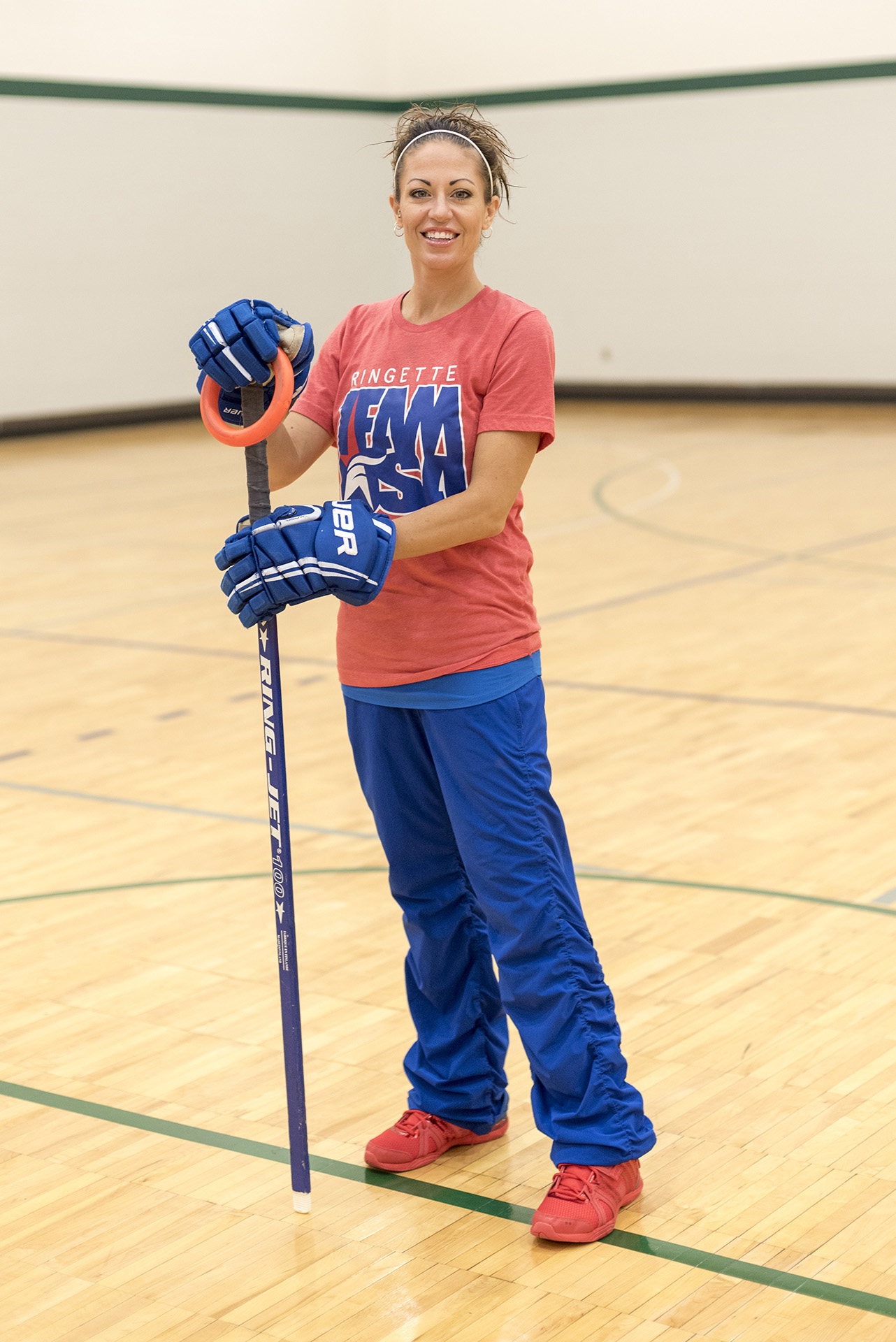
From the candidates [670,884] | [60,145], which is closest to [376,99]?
[60,145]

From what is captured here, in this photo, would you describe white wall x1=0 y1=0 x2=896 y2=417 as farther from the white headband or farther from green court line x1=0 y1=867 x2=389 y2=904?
the white headband

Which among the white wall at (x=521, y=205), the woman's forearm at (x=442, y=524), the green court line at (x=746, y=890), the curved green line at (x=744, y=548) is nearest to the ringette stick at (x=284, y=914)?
the woman's forearm at (x=442, y=524)

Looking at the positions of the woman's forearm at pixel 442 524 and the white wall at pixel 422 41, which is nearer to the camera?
the woman's forearm at pixel 442 524

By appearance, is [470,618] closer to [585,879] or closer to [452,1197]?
[452,1197]

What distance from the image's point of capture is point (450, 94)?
17.0 m

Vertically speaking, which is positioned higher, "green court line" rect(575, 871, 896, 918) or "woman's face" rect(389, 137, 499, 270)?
"woman's face" rect(389, 137, 499, 270)

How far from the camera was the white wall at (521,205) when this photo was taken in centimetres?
1463

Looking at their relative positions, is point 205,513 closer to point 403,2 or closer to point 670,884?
point 670,884

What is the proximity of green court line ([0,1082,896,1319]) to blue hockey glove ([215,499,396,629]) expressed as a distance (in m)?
0.91

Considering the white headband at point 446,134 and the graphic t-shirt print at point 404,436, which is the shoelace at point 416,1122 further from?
the white headband at point 446,134

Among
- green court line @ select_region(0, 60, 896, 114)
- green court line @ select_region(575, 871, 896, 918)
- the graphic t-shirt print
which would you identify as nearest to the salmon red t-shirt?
the graphic t-shirt print

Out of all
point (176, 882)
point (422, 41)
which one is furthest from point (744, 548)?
point (422, 41)

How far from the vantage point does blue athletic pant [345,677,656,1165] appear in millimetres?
2299

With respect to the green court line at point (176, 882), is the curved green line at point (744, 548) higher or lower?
higher
